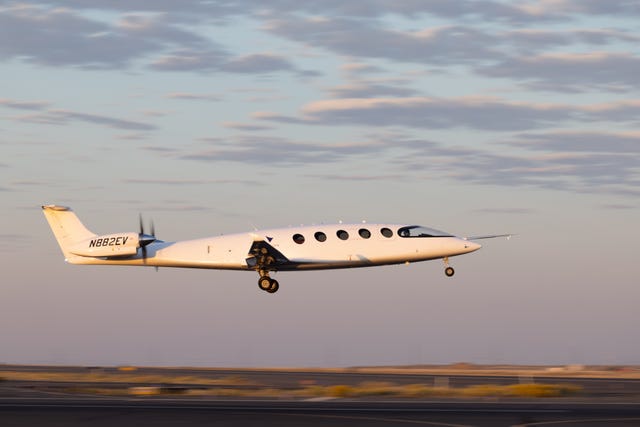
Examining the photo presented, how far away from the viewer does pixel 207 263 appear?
5738cm

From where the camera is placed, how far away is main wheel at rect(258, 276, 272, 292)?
55594 mm

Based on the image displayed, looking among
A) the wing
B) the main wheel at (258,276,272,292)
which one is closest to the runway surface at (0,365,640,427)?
the wing

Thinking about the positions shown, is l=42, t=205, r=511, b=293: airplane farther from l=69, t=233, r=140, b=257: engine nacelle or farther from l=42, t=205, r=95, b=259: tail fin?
l=42, t=205, r=95, b=259: tail fin

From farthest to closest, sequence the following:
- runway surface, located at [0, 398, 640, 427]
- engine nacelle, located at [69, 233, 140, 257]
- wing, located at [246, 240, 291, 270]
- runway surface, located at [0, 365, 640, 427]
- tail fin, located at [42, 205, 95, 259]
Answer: tail fin, located at [42, 205, 95, 259]
engine nacelle, located at [69, 233, 140, 257]
wing, located at [246, 240, 291, 270]
runway surface, located at [0, 365, 640, 427]
runway surface, located at [0, 398, 640, 427]

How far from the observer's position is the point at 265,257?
2162 inches

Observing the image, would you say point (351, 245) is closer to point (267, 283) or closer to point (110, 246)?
point (267, 283)

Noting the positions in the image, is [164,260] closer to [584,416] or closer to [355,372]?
[355,372]

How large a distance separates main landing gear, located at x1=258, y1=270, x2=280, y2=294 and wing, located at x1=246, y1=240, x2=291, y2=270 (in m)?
0.42

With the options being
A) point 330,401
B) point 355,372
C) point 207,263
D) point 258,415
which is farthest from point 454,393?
point 355,372

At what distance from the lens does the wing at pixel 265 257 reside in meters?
54.3

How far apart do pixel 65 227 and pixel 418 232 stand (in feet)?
74.4

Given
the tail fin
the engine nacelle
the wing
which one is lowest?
the wing

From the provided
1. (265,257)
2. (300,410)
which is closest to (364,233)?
(265,257)

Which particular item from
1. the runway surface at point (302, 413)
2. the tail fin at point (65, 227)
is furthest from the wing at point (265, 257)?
the runway surface at point (302, 413)
